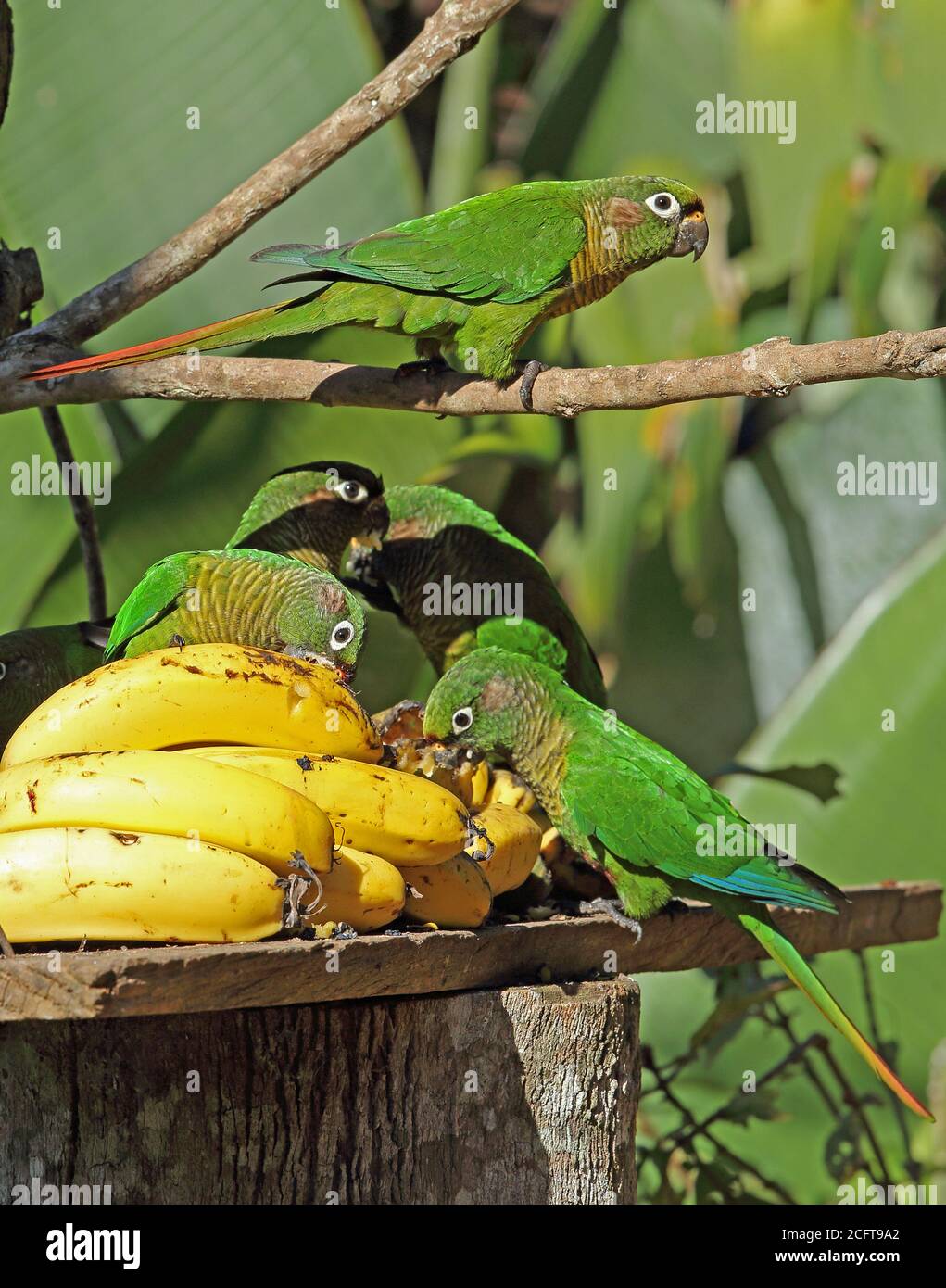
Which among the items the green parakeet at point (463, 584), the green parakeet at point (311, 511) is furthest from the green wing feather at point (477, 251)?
the green parakeet at point (463, 584)

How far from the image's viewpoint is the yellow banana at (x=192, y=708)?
1579 millimetres

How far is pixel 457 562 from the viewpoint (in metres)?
2.52

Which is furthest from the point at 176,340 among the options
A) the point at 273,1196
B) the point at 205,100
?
the point at 205,100

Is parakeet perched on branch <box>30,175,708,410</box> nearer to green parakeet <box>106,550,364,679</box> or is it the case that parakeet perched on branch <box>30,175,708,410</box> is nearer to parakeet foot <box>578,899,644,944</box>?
green parakeet <box>106,550,364,679</box>

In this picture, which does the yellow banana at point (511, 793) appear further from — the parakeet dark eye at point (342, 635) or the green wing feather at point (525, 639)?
the parakeet dark eye at point (342, 635)

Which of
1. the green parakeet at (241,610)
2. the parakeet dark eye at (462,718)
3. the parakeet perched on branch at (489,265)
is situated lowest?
the parakeet dark eye at (462,718)

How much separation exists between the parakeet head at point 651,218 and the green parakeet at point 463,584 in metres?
0.60

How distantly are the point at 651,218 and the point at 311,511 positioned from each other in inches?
33.9

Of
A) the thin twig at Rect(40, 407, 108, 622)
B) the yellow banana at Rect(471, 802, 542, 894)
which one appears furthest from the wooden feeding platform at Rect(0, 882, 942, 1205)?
the thin twig at Rect(40, 407, 108, 622)

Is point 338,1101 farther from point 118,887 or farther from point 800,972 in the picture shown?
point 800,972

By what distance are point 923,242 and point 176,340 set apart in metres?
3.70

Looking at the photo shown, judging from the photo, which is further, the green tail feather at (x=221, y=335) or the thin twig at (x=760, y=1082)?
the thin twig at (x=760, y=1082)

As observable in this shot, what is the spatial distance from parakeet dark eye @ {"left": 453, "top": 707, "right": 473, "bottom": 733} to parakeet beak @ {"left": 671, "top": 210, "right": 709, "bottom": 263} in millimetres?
1053

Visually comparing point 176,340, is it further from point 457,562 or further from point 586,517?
point 586,517
